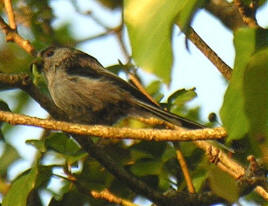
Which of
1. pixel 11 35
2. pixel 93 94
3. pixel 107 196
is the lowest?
pixel 107 196

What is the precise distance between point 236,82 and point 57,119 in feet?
4.63

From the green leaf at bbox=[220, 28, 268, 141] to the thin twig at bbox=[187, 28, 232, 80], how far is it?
1355 mm

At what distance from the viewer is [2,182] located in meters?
3.38

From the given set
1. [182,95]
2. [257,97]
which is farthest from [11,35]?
[257,97]

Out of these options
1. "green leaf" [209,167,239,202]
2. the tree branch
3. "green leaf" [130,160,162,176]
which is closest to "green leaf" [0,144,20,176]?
"green leaf" [130,160,162,176]

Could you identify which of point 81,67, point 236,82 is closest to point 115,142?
point 81,67

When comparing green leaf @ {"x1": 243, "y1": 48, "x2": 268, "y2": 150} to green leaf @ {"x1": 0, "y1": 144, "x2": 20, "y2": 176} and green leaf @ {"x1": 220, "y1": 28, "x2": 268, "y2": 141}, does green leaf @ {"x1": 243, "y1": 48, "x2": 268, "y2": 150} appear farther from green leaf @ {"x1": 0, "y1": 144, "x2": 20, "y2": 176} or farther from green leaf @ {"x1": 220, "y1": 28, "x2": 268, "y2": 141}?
green leaf @ {"x1": 0, "y1": 144, "x2": 20, "y2": 176}

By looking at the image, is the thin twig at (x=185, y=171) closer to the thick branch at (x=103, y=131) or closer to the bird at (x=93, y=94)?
the thick branch at (x=103, y=131)

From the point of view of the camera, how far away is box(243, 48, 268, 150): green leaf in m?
1.13

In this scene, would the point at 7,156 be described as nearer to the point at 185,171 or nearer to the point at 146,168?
the point at 146,168

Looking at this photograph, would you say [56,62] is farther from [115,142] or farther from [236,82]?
[236,82]

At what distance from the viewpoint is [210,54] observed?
111 inches

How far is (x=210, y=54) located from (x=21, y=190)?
3.87 ft

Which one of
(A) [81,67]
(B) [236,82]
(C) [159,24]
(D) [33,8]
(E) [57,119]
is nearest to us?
(C) [159,24]
